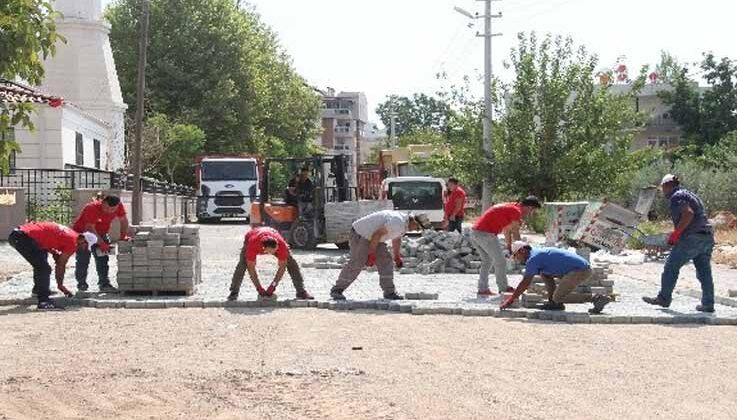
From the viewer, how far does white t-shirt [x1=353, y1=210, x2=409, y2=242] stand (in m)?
12.8

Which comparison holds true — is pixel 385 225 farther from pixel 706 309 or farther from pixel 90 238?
pixel 706 309

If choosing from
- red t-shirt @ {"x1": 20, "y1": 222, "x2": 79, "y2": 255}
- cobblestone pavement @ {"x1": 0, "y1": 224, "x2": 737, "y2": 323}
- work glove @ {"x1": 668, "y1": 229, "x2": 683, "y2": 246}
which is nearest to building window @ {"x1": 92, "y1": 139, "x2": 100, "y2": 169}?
cobblestone pavement @ {"x1": 0, "y1": 224, "x2": 737, "y2": 323}

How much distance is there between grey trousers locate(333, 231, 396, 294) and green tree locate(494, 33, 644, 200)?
12914 millimetres

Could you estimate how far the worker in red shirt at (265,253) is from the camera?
12506mm

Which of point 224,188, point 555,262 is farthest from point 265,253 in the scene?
point 224,188

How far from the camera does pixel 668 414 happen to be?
21.5 feet

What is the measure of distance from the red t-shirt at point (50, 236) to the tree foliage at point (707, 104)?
50.4 metres

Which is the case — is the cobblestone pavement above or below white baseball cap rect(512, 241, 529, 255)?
below

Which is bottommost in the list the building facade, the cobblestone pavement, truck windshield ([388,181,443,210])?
the cobblestone pavement

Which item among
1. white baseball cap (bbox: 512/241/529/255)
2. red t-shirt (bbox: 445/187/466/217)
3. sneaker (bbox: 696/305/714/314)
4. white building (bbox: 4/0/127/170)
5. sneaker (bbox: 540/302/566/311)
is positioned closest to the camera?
white baseball cap (bbox: 512/241/529/255)

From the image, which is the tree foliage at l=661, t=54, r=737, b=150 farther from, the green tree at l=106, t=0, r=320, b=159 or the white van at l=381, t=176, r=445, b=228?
the white van at l=381, t=176, r=445, b=228

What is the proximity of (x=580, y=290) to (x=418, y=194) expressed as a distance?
1465 cm

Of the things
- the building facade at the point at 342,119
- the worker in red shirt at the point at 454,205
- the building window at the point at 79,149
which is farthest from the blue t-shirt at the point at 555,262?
the building facade at the point at 342,119

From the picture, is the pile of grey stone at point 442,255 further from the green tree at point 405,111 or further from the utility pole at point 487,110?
the green tree at point 405,111
